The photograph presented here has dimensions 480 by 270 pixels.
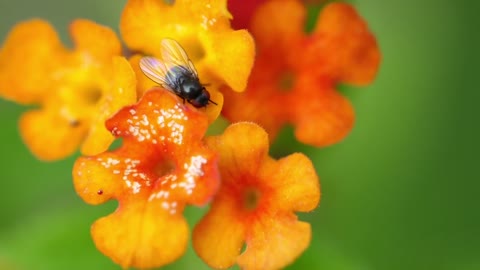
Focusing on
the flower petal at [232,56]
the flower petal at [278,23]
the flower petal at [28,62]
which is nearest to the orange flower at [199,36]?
the flower petal at [232,56]

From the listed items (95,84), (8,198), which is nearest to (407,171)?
(95,84)

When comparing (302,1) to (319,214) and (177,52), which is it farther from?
(319,214)

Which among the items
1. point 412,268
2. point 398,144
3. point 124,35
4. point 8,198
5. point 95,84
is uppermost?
point 124,35

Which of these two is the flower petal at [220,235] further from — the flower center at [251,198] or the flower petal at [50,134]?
the flower petal at [50,134]

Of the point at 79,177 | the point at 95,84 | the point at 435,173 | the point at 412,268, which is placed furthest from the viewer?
the point at 435,173

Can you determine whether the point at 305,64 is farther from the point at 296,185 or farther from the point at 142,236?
the point at 142,236

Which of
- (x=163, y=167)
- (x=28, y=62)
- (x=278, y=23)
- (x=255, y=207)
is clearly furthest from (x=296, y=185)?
(x=28, y=62)
